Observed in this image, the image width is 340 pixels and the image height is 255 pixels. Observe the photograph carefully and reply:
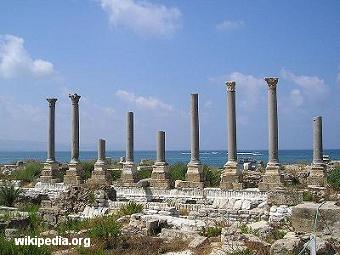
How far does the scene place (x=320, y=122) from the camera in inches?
854

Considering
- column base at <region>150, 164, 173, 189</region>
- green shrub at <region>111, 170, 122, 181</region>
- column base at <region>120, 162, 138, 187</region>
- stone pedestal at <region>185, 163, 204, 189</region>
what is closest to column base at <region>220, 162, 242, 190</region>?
stone pedestal at <region>185, 163, 204, 189</region>

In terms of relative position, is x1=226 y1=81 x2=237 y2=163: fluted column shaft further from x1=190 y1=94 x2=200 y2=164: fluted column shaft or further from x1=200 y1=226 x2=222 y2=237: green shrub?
x1=200 y1=226 x2=222 y2=237: green shrub

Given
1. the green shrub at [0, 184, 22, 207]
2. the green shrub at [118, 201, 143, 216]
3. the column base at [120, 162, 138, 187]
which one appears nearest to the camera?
the green shrub at [118, 201, 143, 216]

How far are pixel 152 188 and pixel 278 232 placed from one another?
10.8m

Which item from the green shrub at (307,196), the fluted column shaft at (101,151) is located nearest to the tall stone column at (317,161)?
the green shrub at (307,196)

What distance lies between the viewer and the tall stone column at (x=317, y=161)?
67.7ft

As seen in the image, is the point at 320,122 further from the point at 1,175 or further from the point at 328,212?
the point at 1,175

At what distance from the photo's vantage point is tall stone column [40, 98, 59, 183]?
26516mm

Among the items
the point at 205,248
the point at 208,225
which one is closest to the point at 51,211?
the point at 208,225

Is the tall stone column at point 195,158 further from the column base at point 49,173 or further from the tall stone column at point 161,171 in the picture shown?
the column base at point 49,173

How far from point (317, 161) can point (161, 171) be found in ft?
22.5

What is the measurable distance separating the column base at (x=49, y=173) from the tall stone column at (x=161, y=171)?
20.1 ft

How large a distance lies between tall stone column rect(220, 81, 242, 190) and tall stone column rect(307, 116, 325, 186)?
9.94 ft

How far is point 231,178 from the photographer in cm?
2133
